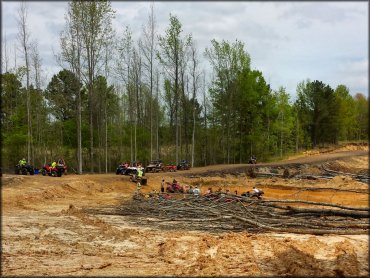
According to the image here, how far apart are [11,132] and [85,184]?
1590 centimetres

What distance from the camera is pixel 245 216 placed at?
622 inches

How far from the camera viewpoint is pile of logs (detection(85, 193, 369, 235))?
45.3 feet

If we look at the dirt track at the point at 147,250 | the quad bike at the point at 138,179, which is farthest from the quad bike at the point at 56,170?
the dirt track at the point at 147,250

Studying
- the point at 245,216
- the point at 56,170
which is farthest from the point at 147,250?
the point at 56,170

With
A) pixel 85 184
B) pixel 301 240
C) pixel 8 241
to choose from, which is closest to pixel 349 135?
pixel 85 184

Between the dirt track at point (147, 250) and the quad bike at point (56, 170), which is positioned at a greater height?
the quad bike at point (56, 170)

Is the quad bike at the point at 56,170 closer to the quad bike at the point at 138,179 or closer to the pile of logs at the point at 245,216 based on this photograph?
the quad bike at the point at 138,179

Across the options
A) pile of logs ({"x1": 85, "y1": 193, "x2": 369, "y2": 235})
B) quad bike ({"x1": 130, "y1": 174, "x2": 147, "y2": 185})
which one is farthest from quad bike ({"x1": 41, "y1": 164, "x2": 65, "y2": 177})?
pile of logs ({"x1": 85, "y1": 193, "x2": 369, "y2": 235})

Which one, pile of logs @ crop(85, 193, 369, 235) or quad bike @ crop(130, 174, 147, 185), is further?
quad bike @ crop(130, 174, 147, 185)

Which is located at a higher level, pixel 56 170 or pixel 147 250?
pixel 56 170

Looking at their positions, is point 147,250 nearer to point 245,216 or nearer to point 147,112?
point 245,216

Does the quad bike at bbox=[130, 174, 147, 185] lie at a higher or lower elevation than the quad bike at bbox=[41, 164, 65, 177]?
lower

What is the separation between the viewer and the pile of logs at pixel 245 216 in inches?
544

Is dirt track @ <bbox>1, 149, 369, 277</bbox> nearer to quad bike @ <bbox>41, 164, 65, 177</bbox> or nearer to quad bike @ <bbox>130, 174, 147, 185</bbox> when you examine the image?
quad bike @ <bbox>41, 164, 65, 177</bbox>
